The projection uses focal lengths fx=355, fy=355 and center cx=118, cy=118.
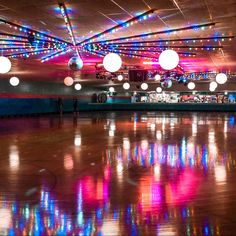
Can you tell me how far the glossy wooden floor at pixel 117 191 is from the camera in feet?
11.9

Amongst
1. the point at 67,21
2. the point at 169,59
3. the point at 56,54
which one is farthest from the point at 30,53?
the point at 169,59

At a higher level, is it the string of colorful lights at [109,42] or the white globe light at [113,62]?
the string of colorful lights at [109,42]

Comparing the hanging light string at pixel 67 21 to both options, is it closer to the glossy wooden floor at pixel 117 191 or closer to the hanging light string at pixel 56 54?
the hanging light string at pixel 56 54

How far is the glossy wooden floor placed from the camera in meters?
3.62

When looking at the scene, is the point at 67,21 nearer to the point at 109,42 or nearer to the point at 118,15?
the point at 118,15

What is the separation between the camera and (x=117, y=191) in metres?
4.90

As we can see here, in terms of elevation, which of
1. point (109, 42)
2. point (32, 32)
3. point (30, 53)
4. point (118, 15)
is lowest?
point (118, 15)

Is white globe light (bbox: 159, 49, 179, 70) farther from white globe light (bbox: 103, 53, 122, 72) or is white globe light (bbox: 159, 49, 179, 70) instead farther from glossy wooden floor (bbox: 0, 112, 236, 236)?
glossy wooden floor (bbox: 0, 112, 236, 236)

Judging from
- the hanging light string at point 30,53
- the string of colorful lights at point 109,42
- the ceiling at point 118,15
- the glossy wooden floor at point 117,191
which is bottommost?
the glossy wooden floor at point 117,191

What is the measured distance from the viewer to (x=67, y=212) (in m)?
4.02

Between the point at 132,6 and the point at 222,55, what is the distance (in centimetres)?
777

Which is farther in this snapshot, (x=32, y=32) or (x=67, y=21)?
(x=32, y=32)

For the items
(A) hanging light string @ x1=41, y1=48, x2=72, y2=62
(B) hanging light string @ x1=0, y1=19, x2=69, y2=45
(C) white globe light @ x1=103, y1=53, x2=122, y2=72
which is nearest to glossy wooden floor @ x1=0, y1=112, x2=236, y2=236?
(C) white globe light @ x1=103, y1=53, x2=122, y2=72

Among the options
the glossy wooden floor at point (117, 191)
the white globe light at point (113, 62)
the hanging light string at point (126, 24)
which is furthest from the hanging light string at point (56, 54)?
the glossy wooden floor at point (117, 191)
